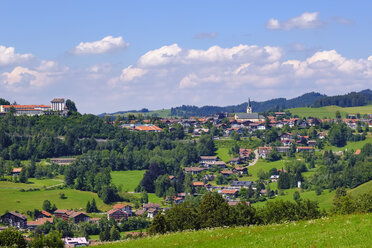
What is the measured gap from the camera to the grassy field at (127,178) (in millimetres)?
154300

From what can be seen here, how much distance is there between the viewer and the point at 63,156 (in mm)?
188250

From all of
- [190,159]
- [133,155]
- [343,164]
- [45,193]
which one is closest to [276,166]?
[343,164]

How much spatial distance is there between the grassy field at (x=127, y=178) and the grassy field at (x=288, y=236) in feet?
387

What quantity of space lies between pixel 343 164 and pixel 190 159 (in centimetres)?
5349

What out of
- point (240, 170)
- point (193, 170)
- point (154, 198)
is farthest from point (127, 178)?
point (240, 170)

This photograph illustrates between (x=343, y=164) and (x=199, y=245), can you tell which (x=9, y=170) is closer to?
(x=343, y=164)

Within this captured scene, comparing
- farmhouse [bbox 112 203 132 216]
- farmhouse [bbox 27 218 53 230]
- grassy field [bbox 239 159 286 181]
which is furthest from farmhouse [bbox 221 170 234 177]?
farmhouse [bbox 27 218 53 230]

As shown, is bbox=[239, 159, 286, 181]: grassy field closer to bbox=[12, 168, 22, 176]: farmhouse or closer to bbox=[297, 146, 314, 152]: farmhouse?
bbox=[297, 146, 314, 152]: farmhouse

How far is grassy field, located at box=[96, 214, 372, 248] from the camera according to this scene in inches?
1098

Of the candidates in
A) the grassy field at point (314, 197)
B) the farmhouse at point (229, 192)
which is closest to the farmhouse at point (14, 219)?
the grassy field at point (314, 197)

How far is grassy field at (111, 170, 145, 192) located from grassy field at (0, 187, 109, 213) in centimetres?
1203

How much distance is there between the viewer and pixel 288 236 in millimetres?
30016

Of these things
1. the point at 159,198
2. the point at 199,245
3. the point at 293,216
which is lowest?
the point at 159,198

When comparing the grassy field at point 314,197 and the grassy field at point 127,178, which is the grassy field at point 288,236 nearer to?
the grassy field at point 314,197
